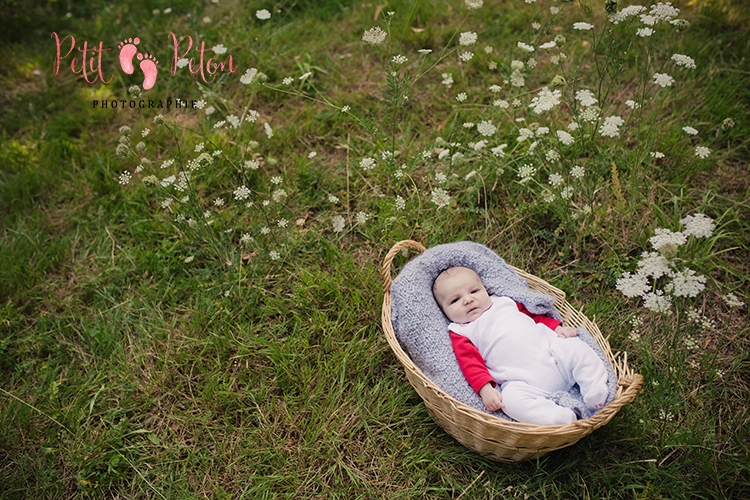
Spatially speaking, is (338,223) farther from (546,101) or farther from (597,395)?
(597,395)

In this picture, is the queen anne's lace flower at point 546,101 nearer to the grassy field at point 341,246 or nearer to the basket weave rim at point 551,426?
the grassy field at point 341,246

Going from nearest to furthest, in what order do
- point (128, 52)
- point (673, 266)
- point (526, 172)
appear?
point (673, 266)
point (526, 172)
point (128, 52)

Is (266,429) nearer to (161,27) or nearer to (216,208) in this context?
(216,208)

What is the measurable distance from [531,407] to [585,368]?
283 mm

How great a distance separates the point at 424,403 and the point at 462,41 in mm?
1783

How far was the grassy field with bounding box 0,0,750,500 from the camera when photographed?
7.82ft

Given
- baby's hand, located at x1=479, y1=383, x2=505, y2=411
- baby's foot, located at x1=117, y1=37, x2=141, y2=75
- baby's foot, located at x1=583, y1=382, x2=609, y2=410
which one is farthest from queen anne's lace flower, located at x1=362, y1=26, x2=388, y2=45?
baby's foot, located at x1=117, y1=37, x2=141, y2=75

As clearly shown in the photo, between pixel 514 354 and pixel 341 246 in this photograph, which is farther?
pixel 341 246

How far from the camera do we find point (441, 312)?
2721 millimetres

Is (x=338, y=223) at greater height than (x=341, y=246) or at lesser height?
greater

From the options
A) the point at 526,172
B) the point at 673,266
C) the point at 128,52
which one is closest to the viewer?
the point at 673,266

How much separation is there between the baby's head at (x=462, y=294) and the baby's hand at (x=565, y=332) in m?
0.33

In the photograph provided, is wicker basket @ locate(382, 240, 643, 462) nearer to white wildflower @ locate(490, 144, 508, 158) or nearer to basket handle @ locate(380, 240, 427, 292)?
basket handle @ locate(380, 240, 427, 292)

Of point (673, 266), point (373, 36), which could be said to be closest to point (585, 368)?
point (673, 266)
